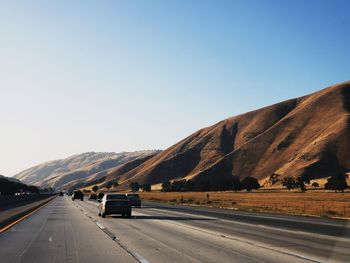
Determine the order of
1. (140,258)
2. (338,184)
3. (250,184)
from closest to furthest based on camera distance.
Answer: (140,258) < (338,184) < (250,184)

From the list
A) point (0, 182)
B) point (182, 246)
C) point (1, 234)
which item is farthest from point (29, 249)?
point (0, 182)

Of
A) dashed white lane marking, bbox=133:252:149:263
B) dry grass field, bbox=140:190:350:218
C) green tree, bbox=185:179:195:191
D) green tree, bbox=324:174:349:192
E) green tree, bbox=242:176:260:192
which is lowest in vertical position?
dashed white lane marking, bbox=133:252:149:263

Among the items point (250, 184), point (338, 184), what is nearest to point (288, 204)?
point (338, 184)

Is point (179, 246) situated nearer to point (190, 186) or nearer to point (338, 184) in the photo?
point (338, 184)

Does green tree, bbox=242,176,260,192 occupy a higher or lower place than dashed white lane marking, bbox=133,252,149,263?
higher

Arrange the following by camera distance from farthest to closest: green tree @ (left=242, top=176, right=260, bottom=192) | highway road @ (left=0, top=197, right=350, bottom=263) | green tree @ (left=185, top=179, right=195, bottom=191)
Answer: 1. green tree @ (left=185, top=179, right=195, bottom=191)
2. green tree @ (left=242, top=176, right=260, bottom=192)
3. highway road @ (left=0, top=197, right=350, bottom=263)

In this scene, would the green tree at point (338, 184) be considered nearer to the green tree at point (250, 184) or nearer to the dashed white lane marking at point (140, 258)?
the green tree at point (250, 184)

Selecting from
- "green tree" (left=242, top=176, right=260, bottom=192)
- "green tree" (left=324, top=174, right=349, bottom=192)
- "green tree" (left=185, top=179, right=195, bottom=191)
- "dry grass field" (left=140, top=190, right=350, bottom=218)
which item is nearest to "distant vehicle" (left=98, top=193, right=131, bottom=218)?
"dry grass field" (left=140, top=190, right=350, bottom=218)

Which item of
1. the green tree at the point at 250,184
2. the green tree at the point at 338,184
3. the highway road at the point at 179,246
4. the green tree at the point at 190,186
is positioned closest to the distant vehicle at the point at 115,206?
the highway road at the point at 179,246

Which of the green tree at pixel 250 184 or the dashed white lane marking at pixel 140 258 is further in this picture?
the green tree at pixel 250 184

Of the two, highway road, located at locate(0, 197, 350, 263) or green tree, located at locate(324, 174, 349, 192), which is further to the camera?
green tree, located at locate(324, 174, 349, 192)

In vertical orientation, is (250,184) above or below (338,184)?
above

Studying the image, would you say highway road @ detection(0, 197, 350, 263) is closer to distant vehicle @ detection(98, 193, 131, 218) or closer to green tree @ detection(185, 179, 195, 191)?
distant vehicle @ detection(98, 193, 131, 218)

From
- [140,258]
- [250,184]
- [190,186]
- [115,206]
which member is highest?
[190,186]
